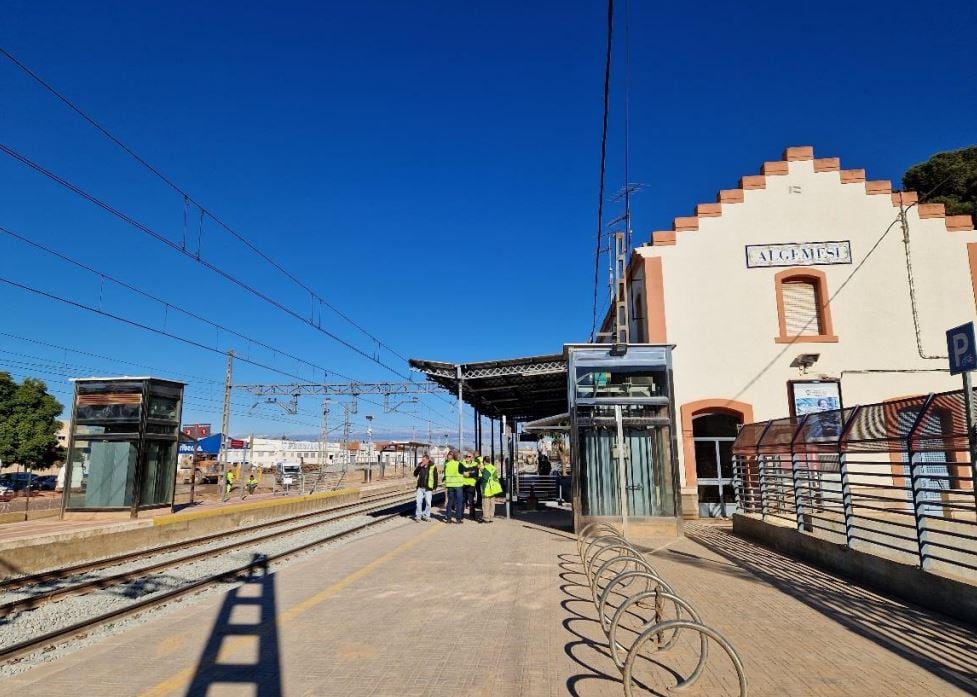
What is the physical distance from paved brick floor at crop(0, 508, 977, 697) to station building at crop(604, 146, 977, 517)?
7.86 meters

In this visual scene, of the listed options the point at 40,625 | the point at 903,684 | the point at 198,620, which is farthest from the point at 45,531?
the point at 903,684

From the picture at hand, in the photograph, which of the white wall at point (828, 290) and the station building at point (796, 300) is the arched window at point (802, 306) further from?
the white wall at point (828, 290)

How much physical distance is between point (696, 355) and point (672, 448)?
5011mm

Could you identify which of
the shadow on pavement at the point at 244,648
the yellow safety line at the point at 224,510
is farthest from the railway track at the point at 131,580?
the shadow on pavement at the point at 244,648

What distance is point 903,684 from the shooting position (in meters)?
4.52

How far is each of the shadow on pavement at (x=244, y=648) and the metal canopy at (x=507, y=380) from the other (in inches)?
409

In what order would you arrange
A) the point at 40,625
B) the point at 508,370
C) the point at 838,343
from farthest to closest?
the point at 508,370
the point at 838,343
the point at 40,625

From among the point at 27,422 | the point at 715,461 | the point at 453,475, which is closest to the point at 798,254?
the point at 715,461

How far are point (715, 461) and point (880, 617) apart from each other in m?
10.7

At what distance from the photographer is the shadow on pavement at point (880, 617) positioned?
496cm

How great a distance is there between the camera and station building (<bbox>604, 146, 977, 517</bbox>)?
16.0 m

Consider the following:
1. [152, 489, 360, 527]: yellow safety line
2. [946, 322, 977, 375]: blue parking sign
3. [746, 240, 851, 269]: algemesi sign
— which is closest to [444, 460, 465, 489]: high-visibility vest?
[152, 489, 360, 527]: yellow safety line

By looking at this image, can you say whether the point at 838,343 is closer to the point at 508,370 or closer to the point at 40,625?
the point at 508,370

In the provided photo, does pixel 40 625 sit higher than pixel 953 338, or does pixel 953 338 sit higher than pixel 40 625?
pixel 953 338
